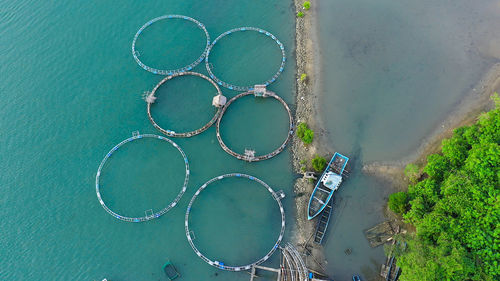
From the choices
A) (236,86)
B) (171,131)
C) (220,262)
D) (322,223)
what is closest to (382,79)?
(236,86)

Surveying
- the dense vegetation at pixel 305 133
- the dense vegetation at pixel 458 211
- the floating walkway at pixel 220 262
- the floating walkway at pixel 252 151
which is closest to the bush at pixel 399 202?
the dense vegetation at pixel 458 211

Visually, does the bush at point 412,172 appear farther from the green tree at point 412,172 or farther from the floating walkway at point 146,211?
the floating walkway at point 146,211

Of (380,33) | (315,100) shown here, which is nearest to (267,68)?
(315,100)

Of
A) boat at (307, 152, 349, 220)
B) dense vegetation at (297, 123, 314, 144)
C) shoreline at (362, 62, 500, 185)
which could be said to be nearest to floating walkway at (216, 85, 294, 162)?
dense vegetation at (297, 123, 314, 144)

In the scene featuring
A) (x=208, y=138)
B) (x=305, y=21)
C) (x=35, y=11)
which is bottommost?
(x=208, y=138)

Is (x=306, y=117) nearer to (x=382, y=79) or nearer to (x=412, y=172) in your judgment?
(x=382, y=79)

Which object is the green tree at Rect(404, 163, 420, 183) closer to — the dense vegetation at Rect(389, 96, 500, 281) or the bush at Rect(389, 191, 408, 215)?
the dense vegetation at Rect(389, 96, 500, 281)

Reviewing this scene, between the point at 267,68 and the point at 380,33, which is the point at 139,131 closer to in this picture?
the point at 267,68
